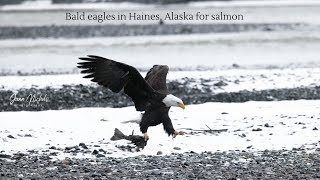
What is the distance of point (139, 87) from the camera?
9.90m

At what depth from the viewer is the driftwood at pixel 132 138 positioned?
32.0 ft

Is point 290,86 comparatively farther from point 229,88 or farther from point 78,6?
point 78,6

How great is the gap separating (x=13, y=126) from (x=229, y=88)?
530 centimetres

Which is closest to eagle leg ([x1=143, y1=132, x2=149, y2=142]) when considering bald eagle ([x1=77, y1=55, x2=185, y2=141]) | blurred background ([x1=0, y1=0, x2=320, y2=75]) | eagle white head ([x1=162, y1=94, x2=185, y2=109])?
bald eagle ([x1=77, y1=55, x2=185, y2=141])

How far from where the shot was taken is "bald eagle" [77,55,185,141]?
967 centimetres

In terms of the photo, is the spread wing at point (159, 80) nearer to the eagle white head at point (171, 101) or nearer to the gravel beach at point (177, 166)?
the eagle white head at point (171, 101)

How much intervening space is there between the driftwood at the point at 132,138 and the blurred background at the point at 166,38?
834 cm

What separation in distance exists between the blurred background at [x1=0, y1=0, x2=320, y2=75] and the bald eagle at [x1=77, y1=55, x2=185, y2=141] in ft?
27.7

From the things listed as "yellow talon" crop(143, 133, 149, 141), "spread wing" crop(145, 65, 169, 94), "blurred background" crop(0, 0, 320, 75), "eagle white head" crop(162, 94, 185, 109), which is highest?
"spread wing" crop(145, 65, 169, 94)

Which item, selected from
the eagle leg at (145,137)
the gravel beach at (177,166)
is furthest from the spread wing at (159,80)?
the gravel beach at (177,166)

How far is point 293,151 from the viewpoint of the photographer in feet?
31.0

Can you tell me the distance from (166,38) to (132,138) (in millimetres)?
17738

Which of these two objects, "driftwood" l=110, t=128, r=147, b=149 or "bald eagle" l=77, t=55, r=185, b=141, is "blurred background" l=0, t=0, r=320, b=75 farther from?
"bald eagle" l=77, t=55, r=185, b=141

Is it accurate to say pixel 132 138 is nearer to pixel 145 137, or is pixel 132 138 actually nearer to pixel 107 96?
pixel 145 137
